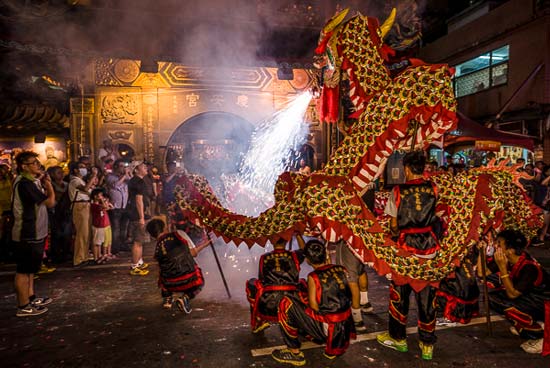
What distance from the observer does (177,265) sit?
4.52 m

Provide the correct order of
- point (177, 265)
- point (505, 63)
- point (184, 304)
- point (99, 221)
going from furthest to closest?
point (505, 63)
point (99, 221)
point (184, 304)
point (177, 265)

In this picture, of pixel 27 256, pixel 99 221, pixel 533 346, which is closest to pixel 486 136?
pixel 533 346

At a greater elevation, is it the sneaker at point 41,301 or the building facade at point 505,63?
the building facade at point 505,63

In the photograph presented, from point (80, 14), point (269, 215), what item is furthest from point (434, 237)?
point (80, 14)

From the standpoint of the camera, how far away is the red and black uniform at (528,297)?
361 centimetres

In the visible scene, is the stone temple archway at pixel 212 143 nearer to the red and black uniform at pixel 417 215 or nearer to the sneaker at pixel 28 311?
the sneaker at pixel 28 311

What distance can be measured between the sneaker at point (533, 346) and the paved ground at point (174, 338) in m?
0.06

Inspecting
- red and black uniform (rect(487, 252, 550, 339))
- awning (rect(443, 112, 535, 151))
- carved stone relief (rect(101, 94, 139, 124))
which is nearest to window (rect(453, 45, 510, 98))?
awning (rect(443, 112, 535, 151))

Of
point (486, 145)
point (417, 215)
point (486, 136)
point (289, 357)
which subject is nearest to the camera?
point (289, 357)

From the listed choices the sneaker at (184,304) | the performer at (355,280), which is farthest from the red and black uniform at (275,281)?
the sneaker at (184,304)

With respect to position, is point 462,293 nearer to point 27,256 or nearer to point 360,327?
point 360,327

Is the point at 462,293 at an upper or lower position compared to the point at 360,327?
upper

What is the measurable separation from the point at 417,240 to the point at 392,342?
3.44 ft

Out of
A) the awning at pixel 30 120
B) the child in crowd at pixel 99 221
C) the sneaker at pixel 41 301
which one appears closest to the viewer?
the sneaker at pixel 41 301
